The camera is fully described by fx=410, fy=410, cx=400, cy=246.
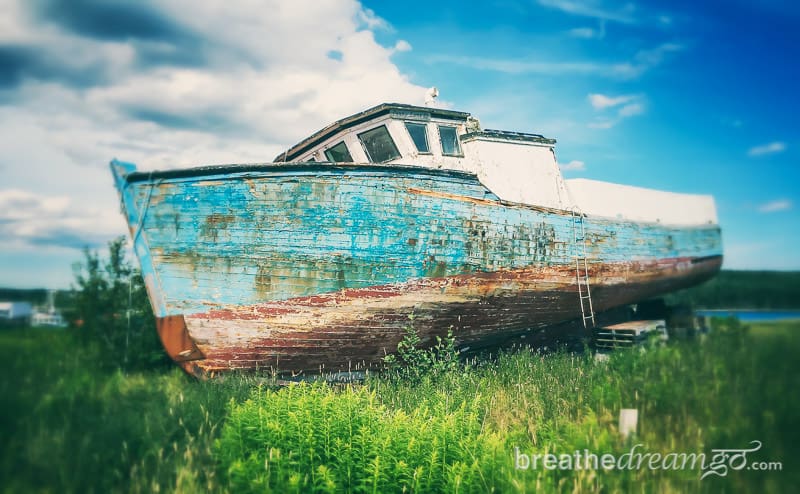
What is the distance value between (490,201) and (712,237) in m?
6.99

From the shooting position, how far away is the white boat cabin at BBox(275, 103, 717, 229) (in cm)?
704

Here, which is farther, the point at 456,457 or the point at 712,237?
the point at 712,237

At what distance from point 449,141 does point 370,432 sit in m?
5.34

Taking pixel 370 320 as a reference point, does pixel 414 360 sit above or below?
below

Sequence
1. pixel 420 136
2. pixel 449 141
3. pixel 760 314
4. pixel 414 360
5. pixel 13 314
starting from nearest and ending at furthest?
pixel 13 314 < pixel 760 314 < pixel 414 360 < pixel 420 136 < pixel 449 141

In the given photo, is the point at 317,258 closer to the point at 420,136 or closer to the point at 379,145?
the point at 379,145

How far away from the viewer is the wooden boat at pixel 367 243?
524cm

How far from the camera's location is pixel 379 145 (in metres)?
7.21

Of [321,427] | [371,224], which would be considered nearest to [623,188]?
[371,224]

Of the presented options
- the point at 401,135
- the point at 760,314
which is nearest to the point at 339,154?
the point at 401,135

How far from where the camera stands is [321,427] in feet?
11.4

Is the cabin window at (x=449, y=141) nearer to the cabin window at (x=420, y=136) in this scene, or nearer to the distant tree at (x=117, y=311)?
the cabin window at (x=420, y=136)

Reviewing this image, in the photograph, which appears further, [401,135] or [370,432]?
[401,135]

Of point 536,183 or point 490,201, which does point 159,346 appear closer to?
point 490,201
